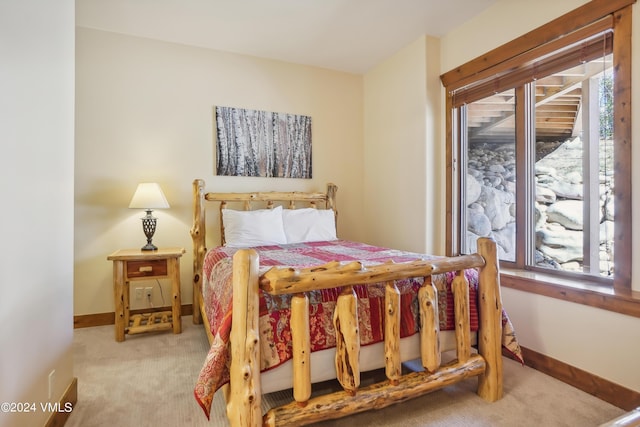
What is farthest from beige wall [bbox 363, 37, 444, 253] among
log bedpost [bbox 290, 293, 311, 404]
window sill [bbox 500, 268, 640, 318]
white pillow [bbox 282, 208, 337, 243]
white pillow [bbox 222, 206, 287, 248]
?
log bedpost [bbox 290, 293, 311, 404]

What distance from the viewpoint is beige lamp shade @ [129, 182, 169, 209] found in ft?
9.02

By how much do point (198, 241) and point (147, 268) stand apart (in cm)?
49

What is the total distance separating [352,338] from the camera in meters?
1.42

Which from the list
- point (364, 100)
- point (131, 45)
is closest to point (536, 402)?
point (364, 100)

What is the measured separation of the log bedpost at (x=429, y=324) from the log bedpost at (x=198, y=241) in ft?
6.93

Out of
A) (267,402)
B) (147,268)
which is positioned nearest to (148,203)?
(147,268)

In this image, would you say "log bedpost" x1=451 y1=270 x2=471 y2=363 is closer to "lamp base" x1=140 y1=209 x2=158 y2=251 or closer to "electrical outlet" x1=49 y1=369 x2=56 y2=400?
"electrical outlet" x1=49 y1=369 x2=56 y2=400

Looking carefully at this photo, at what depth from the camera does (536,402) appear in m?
1.77

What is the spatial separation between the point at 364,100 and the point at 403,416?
3399mm

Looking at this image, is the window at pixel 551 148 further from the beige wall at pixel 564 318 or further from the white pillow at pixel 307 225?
the white pillow at pixel 307 225

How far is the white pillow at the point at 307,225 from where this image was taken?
3.15m

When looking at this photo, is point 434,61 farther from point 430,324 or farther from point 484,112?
point 430,324

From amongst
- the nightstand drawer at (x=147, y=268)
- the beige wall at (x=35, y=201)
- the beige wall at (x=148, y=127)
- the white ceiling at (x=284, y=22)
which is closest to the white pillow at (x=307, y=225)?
the beige wall at (x=148, y=127)

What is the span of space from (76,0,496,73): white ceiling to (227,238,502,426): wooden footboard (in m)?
2.07
